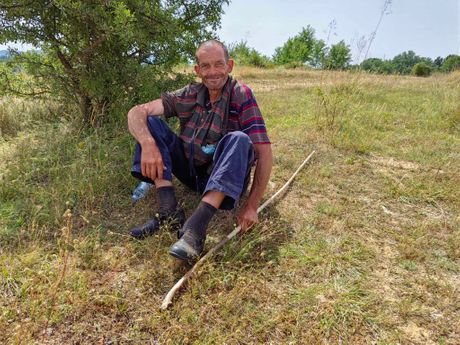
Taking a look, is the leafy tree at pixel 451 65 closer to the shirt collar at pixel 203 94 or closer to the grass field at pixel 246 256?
the grass field at pixel 246 256

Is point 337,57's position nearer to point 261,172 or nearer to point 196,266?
point 261,172

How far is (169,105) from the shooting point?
2350 millimetres

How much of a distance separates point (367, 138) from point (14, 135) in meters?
4.24

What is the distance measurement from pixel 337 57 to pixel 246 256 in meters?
4.84

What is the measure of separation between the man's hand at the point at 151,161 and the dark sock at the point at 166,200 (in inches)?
4.9

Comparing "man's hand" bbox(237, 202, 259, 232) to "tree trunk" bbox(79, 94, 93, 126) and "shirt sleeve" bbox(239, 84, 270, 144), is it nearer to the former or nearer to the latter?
"shirt sleeve" bbox(239, 84, 270, 144)

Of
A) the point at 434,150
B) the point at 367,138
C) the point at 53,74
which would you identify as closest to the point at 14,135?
the point at 53,74

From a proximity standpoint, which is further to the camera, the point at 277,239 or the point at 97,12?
the point at 97,12

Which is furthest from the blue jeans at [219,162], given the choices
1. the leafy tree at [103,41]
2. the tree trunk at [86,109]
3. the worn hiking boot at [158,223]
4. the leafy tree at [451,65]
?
the leafy tree at [451,65]

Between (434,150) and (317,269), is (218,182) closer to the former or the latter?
(317,269)

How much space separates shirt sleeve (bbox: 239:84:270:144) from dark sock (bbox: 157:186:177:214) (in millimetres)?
661

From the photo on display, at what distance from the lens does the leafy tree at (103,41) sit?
114 inches

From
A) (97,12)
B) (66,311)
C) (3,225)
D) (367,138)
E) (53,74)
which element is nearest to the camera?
(66,311)

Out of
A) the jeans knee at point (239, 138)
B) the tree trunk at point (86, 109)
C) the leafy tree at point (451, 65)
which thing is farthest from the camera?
the leafy tree at point (451, 65)
